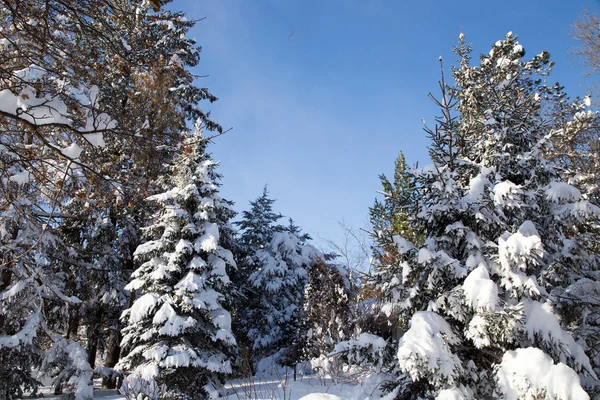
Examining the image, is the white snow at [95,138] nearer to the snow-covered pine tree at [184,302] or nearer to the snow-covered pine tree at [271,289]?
the snow-covered pine tree at [184,302]

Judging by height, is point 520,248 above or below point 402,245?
below

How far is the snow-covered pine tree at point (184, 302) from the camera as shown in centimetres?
1060

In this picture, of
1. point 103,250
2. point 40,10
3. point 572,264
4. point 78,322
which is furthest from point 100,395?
point 572,264

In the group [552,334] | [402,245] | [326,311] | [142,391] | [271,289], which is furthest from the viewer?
[271,289]

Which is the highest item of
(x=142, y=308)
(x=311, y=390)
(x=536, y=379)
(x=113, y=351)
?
(x=142, y=308)

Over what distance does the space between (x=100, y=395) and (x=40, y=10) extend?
42.0ft

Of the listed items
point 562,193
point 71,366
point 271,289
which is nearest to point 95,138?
point 562,193

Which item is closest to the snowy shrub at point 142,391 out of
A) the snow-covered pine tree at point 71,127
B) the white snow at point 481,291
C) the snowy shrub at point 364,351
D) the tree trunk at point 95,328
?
the snow-covered pine tree at point 71,127

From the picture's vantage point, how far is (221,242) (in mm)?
→ 14375

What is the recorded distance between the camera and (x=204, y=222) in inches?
500

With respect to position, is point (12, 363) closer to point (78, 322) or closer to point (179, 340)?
point (179, 340)

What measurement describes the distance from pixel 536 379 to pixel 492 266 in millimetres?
1949

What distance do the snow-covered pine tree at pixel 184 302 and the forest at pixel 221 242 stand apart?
7 centimetres

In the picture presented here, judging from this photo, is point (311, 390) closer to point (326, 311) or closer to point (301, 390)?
point (301, 390)
